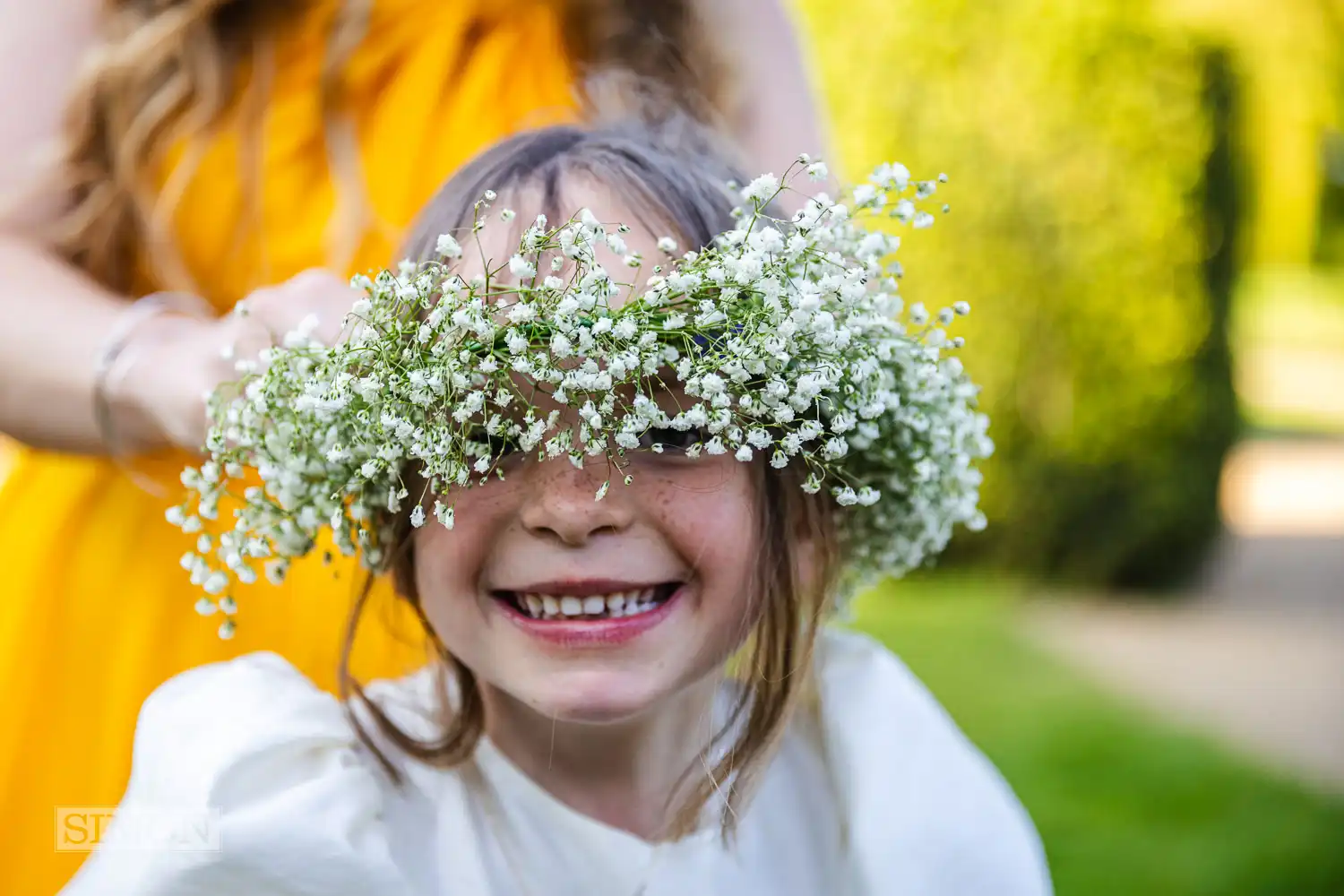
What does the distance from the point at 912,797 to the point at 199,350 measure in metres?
1.19

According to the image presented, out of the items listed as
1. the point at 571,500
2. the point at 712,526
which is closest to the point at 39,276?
the point at 571,500

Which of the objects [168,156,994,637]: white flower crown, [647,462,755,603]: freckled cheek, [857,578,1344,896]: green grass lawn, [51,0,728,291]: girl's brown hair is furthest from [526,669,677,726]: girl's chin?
[857,578,1344,896]: green grass lawn

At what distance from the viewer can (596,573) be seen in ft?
5.16

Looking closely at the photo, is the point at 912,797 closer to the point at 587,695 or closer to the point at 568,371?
the point at 587,695

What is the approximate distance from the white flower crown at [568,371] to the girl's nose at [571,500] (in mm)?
28

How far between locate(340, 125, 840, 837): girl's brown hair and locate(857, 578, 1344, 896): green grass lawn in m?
3.06

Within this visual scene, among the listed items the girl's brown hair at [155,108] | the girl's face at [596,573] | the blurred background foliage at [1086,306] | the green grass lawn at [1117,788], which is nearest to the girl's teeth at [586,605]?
the girl's face at [596,573]

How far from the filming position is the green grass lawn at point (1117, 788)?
4.52 m

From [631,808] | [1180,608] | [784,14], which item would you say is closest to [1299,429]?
[1180,608]

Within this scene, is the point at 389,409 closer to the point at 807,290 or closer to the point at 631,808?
the point at 807,290

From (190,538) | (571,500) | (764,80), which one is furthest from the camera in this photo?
(764,80)

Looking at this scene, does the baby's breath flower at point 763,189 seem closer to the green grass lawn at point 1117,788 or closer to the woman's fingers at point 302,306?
the woman's fingers at point 302,306

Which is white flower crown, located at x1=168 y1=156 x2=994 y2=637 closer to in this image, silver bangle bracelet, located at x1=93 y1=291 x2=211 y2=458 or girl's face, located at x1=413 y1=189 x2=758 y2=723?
girl's face, located at x1=413 y1=189 x2=758 y2=723

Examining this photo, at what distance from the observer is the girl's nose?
1531mm
